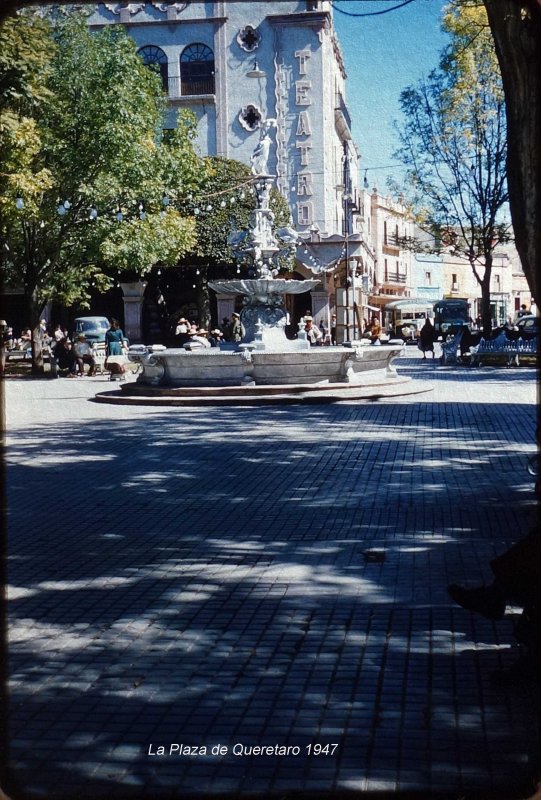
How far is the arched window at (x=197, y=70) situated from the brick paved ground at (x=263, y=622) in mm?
36446

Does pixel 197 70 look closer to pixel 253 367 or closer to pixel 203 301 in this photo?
pixel 203 301

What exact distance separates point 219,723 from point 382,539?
3398 millimetres

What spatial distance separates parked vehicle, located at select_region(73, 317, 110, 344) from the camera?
40.5 m

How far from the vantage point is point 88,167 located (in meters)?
27.9

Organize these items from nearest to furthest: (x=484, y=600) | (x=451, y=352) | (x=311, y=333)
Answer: (x=484, y=600) < (x=451, y=352) < (x=311, y=333)

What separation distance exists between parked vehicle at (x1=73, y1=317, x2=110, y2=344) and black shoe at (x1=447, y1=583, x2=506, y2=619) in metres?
36.5

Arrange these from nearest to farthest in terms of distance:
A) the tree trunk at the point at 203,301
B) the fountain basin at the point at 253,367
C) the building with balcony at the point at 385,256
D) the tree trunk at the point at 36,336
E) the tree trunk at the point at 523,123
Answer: the tree trunk at the point at 523,123 → the fountain basin at the point at 253,367 → the tree trunk at the point at 36,336 → the tree trunk at the point at 203,301 → the building with balcony at the point at 385,256

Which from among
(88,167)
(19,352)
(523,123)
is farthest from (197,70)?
(523,123)

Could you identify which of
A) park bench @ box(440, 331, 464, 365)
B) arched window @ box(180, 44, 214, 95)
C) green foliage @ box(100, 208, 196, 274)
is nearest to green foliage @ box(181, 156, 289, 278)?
arched window @ box(180, 44, 214, 95)

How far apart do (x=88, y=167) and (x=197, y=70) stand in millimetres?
19344

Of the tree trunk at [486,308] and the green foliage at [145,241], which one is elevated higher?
the green foliage at [145,241]

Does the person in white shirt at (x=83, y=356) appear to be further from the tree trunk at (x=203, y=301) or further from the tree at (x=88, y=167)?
the tree trunk at (x=203, y=301)

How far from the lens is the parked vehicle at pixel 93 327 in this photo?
40531mm

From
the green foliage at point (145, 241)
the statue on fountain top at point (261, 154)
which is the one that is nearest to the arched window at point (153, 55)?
the green foliage at point (145, 241)
